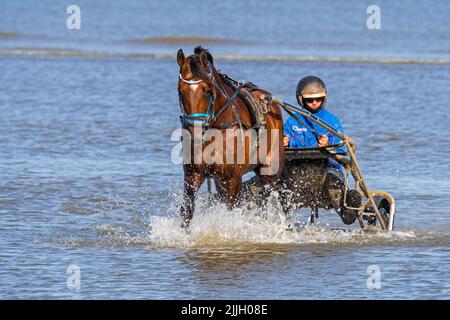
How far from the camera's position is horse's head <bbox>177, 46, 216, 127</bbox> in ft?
29.1

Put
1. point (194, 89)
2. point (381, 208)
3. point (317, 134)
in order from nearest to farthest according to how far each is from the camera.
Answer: point (194, 89)
point (317, 134)
point (381, 208)

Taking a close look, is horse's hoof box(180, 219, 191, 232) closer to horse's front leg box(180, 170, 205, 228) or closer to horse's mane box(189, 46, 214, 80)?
horse's front leg box(180, 170, 205, 228)

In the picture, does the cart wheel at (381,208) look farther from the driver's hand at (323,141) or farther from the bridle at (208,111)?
the bridle at (208,111)

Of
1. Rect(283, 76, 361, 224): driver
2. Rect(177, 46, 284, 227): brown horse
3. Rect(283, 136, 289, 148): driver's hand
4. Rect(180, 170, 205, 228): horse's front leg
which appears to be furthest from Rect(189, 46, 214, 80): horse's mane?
Rect(283, 76, 361, 224): driver

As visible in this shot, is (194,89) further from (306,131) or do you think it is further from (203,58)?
(306,131)

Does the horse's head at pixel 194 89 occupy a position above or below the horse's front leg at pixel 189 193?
above

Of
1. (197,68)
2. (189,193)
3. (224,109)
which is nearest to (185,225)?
(189,193)

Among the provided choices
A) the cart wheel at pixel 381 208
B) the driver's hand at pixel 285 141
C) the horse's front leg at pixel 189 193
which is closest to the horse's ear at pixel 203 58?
the horse's front leg at pixel 189 193

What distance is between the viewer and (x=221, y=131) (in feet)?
30.5

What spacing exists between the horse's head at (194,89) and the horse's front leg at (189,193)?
1.96ft

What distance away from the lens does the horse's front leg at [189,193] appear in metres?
9.43

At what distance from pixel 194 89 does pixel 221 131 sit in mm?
553

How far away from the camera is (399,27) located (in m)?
41.7

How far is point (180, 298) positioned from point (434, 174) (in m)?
6.26
